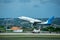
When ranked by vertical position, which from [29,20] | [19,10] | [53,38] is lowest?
[53,38]

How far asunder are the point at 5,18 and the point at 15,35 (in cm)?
29

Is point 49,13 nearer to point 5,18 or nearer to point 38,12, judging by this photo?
point 38,12

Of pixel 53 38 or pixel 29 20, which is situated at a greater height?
pixel 29 20

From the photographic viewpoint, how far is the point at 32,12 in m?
2.22

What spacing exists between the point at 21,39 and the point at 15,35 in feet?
0.38

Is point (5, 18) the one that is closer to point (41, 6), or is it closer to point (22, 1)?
point (22, 1)

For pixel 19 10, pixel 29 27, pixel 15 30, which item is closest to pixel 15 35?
pixel 15 30

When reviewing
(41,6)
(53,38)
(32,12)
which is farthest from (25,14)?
(53,38)

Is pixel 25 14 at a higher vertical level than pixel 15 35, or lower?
higher

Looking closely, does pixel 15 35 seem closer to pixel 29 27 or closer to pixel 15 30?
pixel 15 30

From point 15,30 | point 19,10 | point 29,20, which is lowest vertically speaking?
point 15,30

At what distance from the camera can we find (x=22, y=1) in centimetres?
224

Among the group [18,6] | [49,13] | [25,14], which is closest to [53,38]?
[49,13]

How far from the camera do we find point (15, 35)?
221cm
